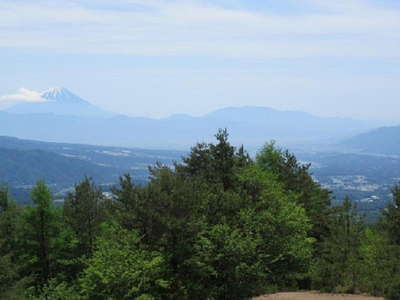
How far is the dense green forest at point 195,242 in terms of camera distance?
2511 centimetres

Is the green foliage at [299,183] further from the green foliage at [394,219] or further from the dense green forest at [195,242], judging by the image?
the green foliage at [394,219]

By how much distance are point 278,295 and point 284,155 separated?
22.0 metres

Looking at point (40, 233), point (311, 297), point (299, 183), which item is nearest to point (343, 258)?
point (311, 297)

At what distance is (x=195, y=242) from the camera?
26281 millimetres

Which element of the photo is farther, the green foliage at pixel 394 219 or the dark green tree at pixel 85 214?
the dark green tree at pixel 85 214

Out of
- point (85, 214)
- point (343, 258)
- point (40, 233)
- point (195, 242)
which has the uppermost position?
point (195, 242)

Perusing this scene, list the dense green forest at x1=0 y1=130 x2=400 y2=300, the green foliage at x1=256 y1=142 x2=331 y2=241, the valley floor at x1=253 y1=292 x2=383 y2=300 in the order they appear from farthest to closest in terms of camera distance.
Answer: the green foliage at x1=256 y1=142 x2=331 y2=241 < the valley floor at x1=253 y1=292 x2=383 y2=300 < the dense green forest at x1=0 y1=130 x2=400 y2=300

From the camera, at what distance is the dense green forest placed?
989 inches

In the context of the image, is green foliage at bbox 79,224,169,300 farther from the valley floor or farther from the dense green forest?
the valley floor

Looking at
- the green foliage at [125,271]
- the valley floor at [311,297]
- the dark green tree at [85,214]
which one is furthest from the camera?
the dark green tree at [85,214]

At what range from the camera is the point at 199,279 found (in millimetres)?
26516

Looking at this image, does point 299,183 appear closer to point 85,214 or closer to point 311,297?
point 85,214

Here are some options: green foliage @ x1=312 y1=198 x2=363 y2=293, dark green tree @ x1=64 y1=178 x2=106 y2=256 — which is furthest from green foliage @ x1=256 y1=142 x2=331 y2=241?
dark green tree @ x1=64 y1=178 x2=106 y2=256

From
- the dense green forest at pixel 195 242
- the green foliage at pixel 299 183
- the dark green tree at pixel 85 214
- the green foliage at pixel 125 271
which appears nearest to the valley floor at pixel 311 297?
the dense green forest at pixel 195 242
